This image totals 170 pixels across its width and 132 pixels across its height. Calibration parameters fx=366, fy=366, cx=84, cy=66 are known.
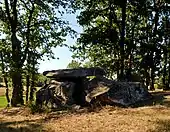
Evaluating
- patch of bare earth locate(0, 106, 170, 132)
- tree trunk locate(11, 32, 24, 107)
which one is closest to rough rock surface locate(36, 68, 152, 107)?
patch of bare earth locate(0, 106, 170, 132)

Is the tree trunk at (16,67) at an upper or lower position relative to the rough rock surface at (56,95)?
upper

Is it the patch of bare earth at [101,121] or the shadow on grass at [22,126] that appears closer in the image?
the patch of bare earth at [101,121]

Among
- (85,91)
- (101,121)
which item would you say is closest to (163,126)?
(101,121)

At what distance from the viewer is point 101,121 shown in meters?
13.0

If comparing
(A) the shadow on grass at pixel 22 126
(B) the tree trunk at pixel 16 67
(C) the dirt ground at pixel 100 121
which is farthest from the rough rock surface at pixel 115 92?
(B) the tree trunk at pixel 16 67

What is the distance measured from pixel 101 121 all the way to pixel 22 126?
291 cm

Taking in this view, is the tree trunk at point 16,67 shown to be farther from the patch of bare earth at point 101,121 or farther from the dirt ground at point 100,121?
the patch of bare earth at point 101,121

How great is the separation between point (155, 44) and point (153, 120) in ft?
60.4

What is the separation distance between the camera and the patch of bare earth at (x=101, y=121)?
1205 centimetres

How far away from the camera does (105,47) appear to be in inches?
1162

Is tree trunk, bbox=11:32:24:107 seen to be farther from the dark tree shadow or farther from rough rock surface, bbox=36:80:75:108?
the dark tree shadow

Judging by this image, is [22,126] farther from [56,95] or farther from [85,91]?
[85,91]

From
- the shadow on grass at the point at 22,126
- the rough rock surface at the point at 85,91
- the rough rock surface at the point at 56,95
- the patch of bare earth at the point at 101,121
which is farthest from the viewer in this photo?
the rough rock surface at the point at 56,95

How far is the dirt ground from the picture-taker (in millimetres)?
12070
